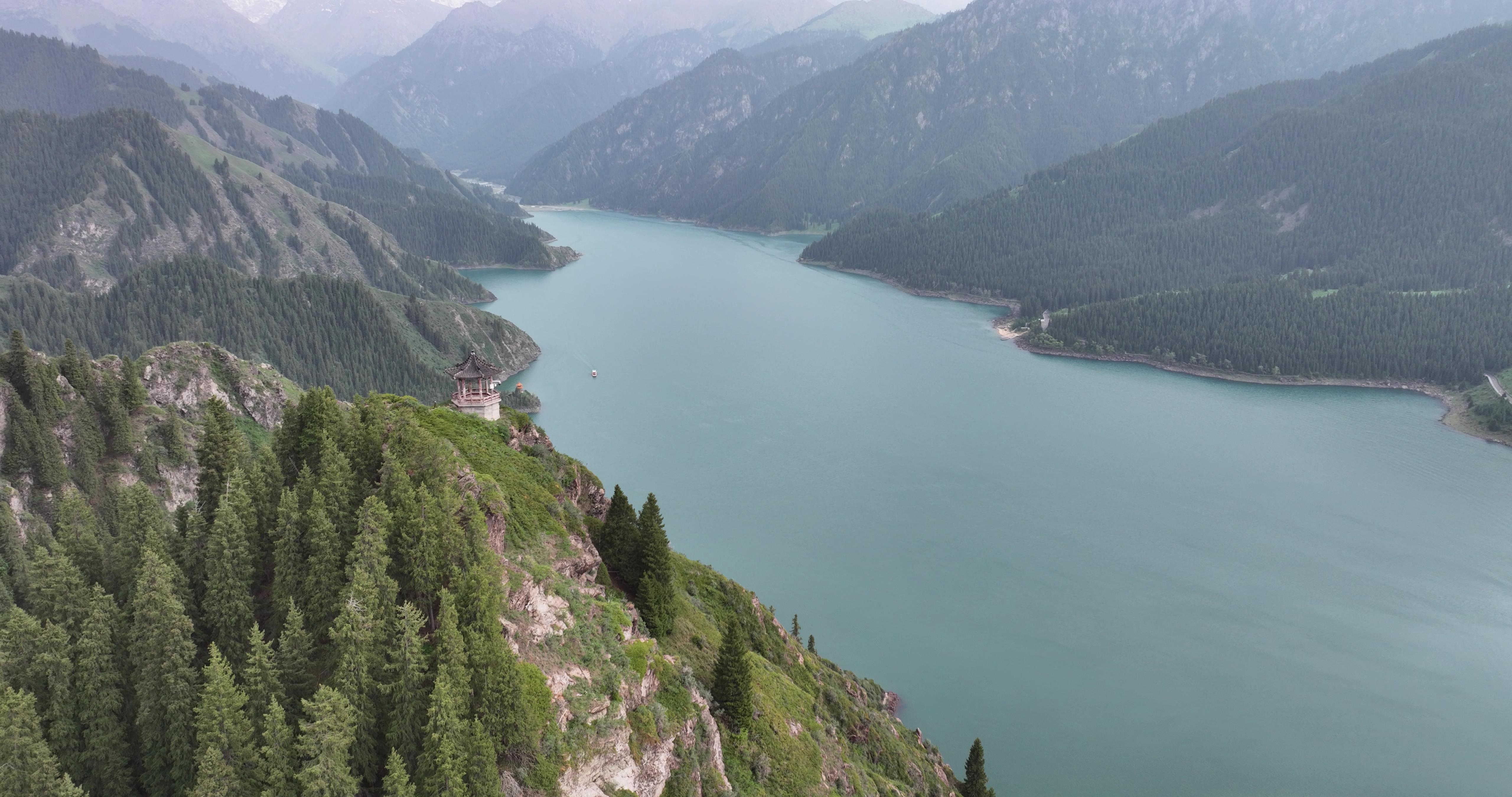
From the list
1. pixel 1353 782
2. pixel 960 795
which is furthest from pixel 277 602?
pixel 1353 782

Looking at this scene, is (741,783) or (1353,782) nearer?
(741,783)

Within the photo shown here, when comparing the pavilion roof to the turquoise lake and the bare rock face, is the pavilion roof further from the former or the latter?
the turquoise lake

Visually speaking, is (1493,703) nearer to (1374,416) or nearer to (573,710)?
(573,710)

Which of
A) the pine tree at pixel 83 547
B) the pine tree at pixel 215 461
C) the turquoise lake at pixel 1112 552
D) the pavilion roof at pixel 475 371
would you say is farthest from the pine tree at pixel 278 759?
the turquoise lake at pixel 1112 552

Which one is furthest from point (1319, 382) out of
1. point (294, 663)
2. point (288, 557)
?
point (294, 663)

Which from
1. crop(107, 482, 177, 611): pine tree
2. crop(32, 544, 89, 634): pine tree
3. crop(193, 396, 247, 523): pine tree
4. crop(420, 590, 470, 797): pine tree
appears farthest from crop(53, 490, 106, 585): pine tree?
crop(420, 590, 470, 797): pine tree

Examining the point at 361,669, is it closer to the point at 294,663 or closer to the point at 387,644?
the point at 387,644

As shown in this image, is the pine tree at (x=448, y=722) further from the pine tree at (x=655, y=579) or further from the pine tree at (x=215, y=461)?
the pine tree at (x=215, y=461)
